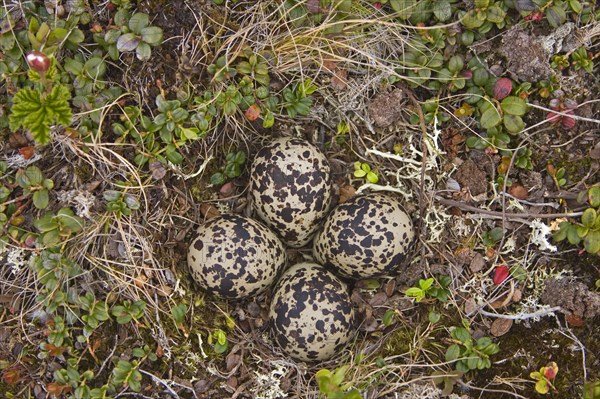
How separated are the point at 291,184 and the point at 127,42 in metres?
1.02

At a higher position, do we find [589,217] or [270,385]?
[589,217]

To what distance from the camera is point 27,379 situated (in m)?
2.67

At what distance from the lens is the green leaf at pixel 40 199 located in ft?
8.70

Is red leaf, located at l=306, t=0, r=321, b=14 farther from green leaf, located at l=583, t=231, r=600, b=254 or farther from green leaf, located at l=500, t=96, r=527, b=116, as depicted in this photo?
green leaf, located at l=583, t=231, r=600, b=254

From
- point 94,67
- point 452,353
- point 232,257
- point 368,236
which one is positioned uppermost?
point 94,67

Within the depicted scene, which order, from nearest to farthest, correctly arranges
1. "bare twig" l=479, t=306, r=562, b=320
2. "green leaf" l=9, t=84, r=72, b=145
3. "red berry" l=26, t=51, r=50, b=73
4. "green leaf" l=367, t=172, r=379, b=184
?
1. "red berry" l=26, t=51, r=50, b=73
2. "green leaf" l=9, t=84, r=72, b=145
3. "bare twig" l=479, t=306, r=562, b=320
4. "green leaf" l=367, t=172, r=379, b=184

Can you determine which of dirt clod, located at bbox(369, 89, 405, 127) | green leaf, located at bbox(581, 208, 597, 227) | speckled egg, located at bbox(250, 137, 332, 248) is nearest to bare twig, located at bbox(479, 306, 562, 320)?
green leaf, located at bbox(581, 208, 597, 227)

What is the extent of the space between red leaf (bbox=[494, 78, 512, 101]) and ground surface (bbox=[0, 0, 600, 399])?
0.19 feet

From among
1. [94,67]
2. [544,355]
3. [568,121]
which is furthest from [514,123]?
[94,67]

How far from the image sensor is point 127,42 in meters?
2.64

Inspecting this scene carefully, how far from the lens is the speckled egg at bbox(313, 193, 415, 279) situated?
2729 mm

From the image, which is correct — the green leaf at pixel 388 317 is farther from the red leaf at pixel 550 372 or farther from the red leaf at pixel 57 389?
the red leaf at pixel 57 389

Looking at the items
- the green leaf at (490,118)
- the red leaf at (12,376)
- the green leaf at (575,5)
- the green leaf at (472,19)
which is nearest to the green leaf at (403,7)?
the green leaf at (472,19)

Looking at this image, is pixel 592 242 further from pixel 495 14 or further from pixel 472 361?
pixel 495 14
